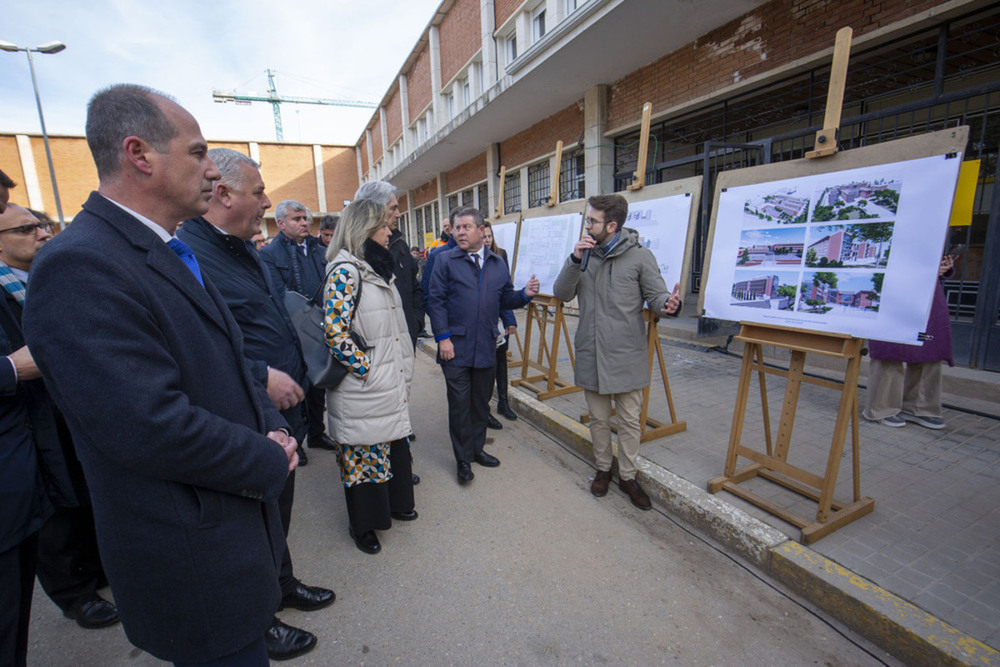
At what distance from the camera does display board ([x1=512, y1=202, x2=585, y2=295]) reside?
199 inches

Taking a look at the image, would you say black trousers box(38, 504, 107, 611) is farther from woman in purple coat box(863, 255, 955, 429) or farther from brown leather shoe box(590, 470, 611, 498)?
woman in purple coat box(863, 255, 955, 429)

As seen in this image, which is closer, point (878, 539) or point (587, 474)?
point (878, 539)

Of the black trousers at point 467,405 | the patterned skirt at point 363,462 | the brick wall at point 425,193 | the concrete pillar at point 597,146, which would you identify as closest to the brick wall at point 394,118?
the brick wall at point 425,193

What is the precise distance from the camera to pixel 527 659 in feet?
6.48

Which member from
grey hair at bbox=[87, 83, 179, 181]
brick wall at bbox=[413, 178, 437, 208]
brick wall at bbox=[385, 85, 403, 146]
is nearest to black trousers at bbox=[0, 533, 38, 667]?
grey hair at bbox=[87, 83, 179, 181]

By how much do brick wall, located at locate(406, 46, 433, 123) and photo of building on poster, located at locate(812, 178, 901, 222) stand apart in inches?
658

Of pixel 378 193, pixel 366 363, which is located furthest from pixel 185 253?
pixel 378 193

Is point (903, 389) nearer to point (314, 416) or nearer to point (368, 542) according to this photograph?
point (368, 542)

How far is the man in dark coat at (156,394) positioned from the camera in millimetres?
930

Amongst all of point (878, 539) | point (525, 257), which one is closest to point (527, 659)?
point (878, 539)

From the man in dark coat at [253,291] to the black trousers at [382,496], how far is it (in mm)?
431

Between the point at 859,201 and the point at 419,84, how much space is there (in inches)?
733

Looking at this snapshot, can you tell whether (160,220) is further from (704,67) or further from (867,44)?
(704,67)

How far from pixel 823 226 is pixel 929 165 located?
50cm
